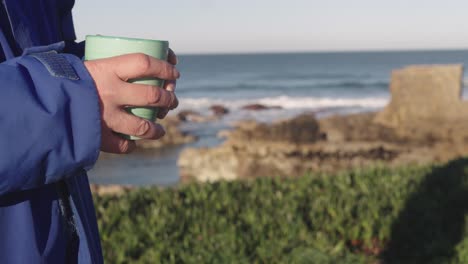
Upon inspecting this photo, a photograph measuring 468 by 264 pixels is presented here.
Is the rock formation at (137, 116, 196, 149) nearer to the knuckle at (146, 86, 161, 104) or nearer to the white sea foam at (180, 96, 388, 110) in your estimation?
the white sea foam at (180, 96, 388, 110)

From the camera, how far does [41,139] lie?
44.8 inches

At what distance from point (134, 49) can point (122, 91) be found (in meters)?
0.13

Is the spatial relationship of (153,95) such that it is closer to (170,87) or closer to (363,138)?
(170,87)

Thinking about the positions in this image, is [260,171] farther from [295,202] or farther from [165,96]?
[165,96]

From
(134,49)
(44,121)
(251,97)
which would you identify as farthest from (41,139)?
(251,97)

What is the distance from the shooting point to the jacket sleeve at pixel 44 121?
3.67 ft

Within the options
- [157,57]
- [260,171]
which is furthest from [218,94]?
[157,57]

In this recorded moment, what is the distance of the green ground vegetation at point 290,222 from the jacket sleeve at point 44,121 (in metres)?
2.78

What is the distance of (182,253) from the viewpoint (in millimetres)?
3973

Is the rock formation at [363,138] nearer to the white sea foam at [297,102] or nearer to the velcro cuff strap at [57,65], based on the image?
the velcro cuff strap at [57,65]

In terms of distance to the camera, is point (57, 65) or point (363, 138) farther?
point (363, 138)

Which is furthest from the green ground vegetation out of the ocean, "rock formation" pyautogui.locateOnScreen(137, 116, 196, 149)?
"rock formation" pyautogui.locateOnScreen(137, 116, 196, 149)

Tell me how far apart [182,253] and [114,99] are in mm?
2889

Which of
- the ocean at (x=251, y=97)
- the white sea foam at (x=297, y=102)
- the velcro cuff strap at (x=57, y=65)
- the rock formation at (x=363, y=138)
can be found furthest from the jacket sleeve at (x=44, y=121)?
the white sea foam at (x=297, y=102)
